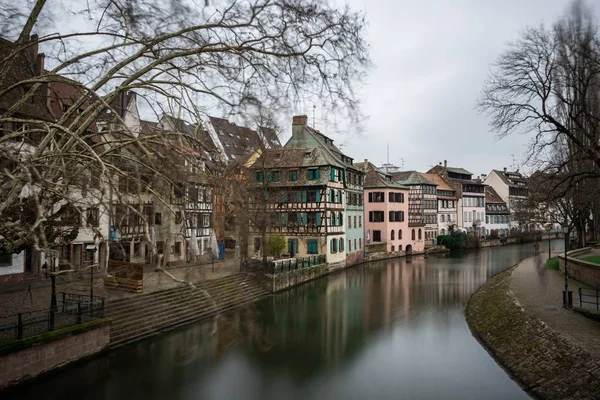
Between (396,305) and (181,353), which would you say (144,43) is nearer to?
(181,353)

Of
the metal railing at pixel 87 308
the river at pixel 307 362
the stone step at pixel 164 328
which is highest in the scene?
the metal railing at pixel 87 308

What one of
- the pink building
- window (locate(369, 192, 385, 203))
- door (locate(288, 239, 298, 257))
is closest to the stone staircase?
door (locate(288, 239, 298, 257))

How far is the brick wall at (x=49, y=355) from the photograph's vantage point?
12.5m

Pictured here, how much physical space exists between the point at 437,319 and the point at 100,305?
1424 cm

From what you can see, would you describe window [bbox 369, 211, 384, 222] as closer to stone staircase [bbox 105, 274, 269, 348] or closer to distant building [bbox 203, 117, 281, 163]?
stone staircase [bbox 105, 274, 269, 348]

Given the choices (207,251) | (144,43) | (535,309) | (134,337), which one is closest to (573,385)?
(535,309)

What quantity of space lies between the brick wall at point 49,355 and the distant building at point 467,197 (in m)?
57.9

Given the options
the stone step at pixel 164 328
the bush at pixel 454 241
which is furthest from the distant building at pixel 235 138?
the bush at pixel 454 241

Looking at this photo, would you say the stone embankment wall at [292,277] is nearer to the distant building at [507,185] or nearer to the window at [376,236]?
the window at [376,236]

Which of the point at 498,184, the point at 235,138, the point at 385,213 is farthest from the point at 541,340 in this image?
the point at 498,184

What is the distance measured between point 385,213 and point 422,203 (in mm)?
9862

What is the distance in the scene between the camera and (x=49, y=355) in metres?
13.7

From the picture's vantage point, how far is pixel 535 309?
1744cm

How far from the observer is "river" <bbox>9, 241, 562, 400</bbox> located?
12695mm
